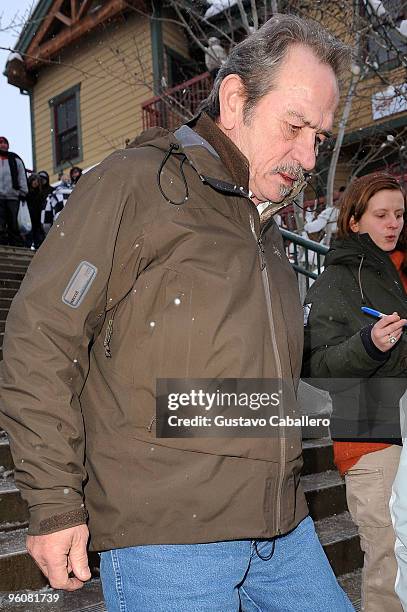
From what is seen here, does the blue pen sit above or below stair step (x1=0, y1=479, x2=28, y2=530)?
above

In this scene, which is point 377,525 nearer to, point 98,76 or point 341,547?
point 341,547

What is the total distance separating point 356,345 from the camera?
7.98 feet

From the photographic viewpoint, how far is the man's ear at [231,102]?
5.43 feet

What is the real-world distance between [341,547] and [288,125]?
2855mm

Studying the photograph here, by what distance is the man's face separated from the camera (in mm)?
1606

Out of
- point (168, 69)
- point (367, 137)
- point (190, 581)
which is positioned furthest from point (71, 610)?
point (168, 69)

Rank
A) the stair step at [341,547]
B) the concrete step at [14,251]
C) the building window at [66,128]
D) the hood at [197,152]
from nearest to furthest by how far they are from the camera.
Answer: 1. the hood at [197,152]
2. the stair step at [341,547]
3. the concrete step at [14,251]
4. the building window at [66,128]

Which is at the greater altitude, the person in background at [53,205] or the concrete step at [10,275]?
the person in background at [53,205]

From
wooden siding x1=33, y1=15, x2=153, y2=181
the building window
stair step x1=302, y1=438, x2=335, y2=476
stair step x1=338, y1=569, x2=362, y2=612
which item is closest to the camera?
stair step x1=338, y1=569, x2=362, y2=612

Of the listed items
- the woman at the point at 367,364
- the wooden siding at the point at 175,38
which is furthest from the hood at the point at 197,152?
the wooden siding at the point at 175,38

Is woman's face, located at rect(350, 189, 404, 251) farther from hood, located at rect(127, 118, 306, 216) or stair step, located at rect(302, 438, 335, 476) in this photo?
stair step, located at rect(302, 438, 335, 476)

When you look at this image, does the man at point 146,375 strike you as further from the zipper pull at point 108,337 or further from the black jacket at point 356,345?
the black jacket at point 356,345

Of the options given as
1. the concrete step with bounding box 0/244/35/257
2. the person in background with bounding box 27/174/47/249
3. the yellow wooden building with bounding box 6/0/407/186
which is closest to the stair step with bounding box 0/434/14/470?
the concrete step with bounding box 0/244/35/257

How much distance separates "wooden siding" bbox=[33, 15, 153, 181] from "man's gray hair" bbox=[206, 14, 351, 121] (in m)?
13.1
